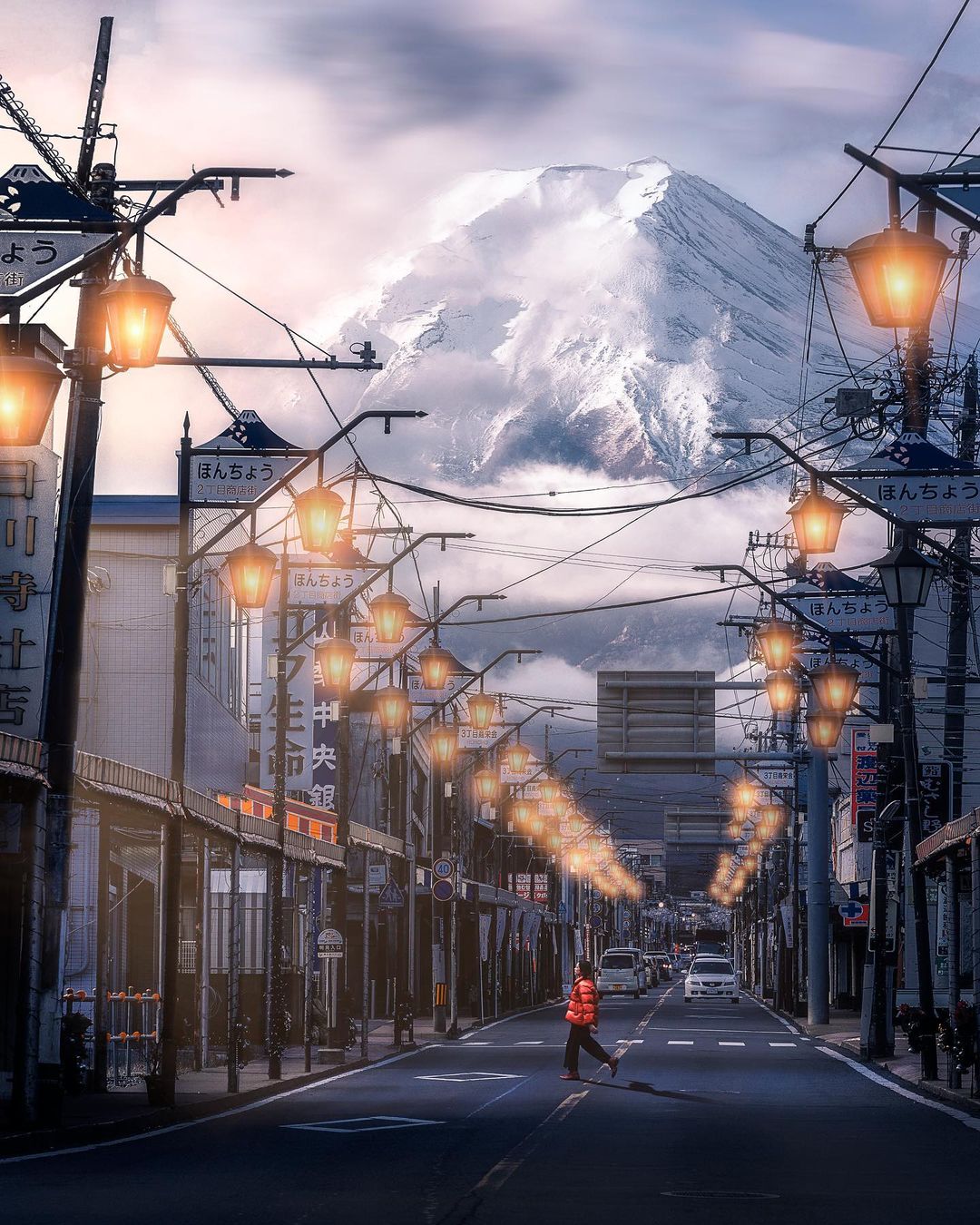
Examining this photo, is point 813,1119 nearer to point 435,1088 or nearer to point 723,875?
point 435,1088

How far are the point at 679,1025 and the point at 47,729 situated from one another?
39.0 m

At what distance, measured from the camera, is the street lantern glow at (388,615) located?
33.4 meters

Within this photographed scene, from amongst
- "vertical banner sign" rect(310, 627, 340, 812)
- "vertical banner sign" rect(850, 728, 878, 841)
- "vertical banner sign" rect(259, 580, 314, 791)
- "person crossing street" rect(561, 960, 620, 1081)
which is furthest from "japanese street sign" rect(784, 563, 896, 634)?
"vertical banner sign" rect(850, 728, 878, 841)

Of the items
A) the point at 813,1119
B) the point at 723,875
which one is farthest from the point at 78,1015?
the point at 723,875

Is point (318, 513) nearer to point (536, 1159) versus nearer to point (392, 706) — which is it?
point (536, 1159)

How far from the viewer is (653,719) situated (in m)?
51.6

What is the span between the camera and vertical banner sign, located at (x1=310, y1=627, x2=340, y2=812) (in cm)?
5062

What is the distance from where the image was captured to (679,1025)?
5625 centimetres

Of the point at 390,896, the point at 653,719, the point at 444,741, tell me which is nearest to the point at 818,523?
the point at 390,896

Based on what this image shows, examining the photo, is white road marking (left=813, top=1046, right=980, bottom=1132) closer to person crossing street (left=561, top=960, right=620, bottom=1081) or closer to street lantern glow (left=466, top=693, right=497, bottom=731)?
person crossing street (left=561, top=960, right=620, bottom=1081)

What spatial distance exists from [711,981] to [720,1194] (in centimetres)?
7267

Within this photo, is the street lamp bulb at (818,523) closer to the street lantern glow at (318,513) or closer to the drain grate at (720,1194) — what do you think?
the street lantern glow at (318,513)

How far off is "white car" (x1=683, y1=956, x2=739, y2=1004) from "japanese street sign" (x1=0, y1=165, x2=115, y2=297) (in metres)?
72.0

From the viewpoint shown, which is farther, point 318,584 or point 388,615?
point 318,584
